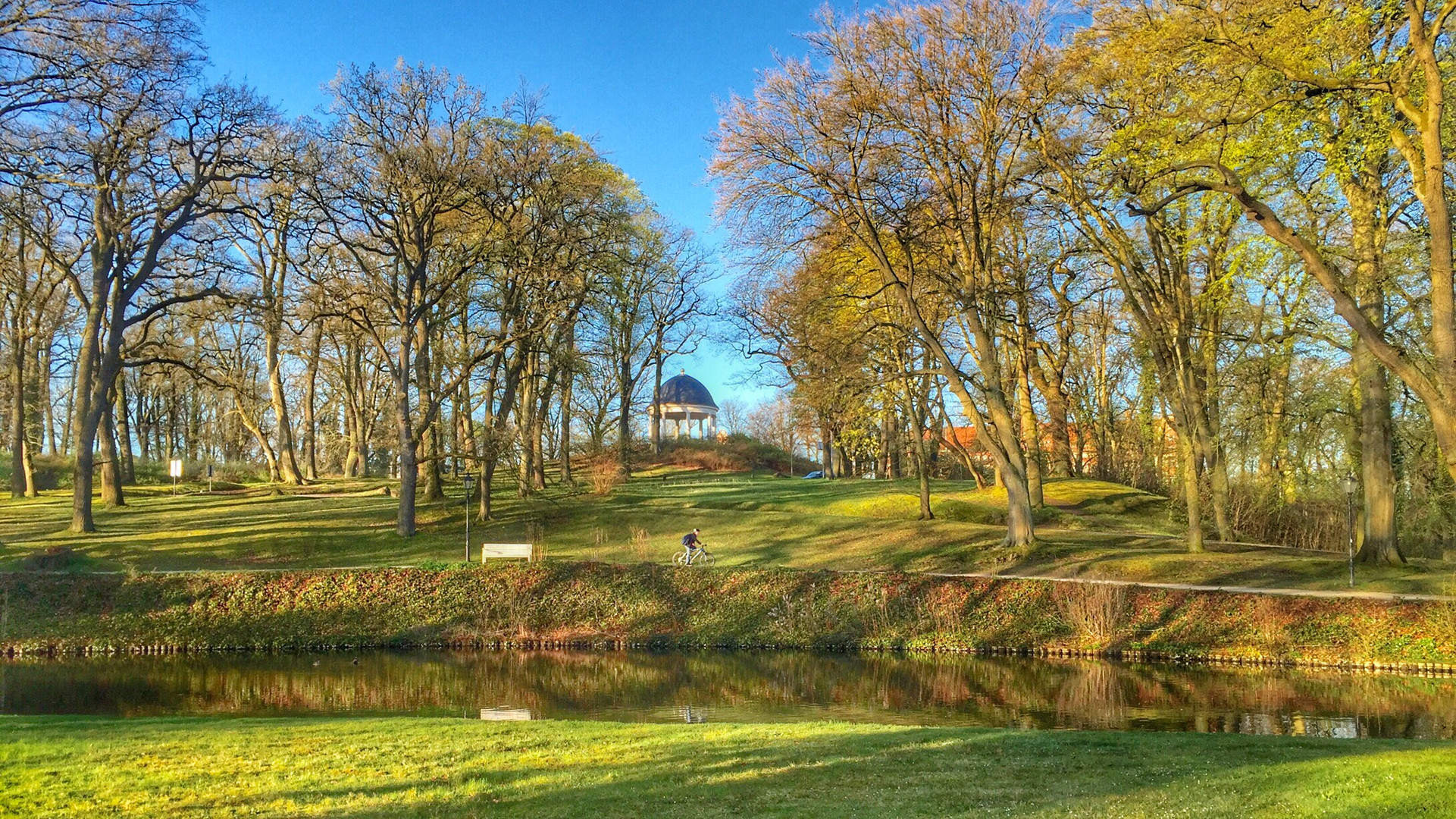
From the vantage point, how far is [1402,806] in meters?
7.20

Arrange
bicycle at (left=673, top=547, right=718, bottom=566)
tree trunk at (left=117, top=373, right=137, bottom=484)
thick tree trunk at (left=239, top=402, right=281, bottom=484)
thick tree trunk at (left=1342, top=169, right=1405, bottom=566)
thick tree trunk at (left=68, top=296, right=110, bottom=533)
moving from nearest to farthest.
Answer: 1. thick tree trunk at (left=1342, top=169, right=1405, bottom=566)
2. bicycle at (left=673, top=547, right=718, bottom=566)
3. thick tree trunk at (left=68, top=296, right=110, bottom=533)
4. thick tree trunk at (left=239, top=402, right=281, bottom=484)
5. tree trunk at (left=117, top=373, right=137, bottom=484)

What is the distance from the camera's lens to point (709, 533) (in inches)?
1272

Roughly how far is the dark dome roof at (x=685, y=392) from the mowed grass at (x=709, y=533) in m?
33.8

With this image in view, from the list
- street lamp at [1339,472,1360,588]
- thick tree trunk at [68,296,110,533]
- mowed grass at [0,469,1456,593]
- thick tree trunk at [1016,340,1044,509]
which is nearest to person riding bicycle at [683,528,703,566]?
mowed grass at [0,469,1456,593]

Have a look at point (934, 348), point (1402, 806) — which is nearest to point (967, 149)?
point (934, 348)

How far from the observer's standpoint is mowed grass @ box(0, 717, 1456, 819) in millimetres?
7574

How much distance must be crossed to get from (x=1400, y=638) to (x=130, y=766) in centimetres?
2217

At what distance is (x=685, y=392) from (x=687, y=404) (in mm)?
1148

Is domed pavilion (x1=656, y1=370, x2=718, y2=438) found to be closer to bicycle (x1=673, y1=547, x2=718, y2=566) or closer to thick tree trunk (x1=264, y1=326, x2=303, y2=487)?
thick tree trunk (x1=264, y1=326, x2=303, y2=487)

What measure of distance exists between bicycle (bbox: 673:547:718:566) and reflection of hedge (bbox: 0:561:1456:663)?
2.82 feet

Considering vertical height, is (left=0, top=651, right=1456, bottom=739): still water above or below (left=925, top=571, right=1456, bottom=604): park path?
below

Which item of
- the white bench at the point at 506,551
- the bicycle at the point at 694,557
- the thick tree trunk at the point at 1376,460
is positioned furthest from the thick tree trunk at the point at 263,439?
the thick tree trunk at the point at 1376,460

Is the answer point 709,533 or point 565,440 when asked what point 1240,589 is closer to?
point 709,533

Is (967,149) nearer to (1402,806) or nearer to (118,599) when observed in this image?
(1402,806)
